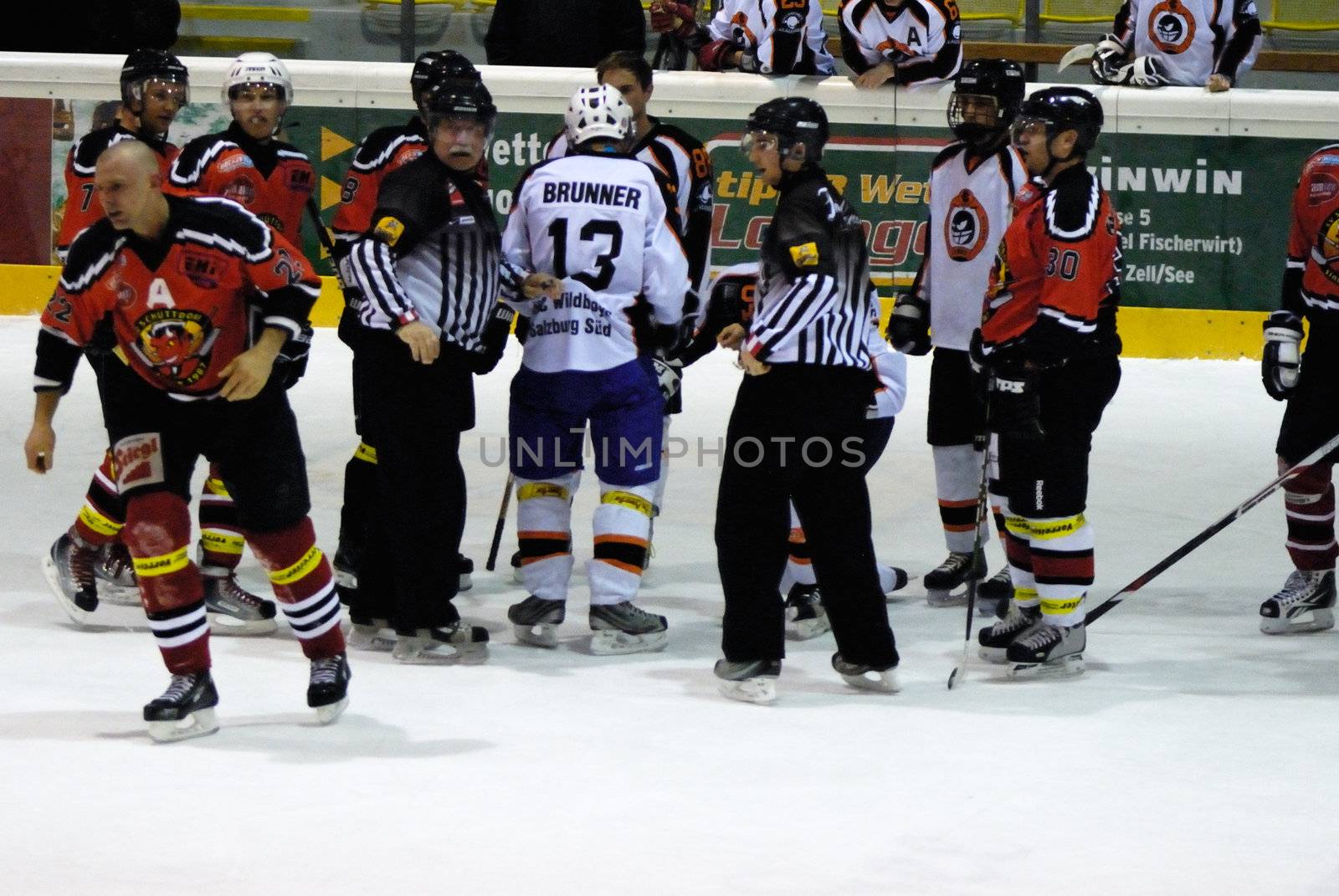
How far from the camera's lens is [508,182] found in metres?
9.41

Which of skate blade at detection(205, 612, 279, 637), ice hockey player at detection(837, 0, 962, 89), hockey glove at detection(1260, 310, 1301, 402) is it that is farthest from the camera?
ice hockey player at detection(837, 0, 962, 89)

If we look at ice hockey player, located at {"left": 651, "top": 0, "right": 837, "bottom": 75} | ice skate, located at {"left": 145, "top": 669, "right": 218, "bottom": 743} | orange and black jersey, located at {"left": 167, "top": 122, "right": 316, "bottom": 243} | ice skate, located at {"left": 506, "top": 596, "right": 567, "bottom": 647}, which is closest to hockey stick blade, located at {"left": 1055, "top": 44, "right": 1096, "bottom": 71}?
ice hockey player, located at {"left": 651, "top": 0, "right": 837, "bottom": 75}

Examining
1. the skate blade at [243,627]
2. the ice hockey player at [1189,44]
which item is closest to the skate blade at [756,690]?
the skate blade at [243,627]

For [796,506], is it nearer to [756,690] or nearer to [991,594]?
[756,690]

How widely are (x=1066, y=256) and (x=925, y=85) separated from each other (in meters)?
4.57

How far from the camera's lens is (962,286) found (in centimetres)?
577

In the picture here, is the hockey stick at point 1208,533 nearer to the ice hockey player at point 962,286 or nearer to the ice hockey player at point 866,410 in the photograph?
the ice hockey player at point 962,286

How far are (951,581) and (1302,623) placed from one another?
1.05m

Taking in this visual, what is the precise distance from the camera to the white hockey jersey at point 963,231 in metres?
5.66

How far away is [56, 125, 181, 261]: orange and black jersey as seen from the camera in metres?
5.74

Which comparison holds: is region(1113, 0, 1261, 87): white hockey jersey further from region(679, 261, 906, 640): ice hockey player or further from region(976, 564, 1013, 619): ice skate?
region(679, 261, 906, 640): ice hockey player

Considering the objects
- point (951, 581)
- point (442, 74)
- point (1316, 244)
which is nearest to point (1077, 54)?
point (1316, 244)

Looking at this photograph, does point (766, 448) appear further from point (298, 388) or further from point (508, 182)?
point (508, 182)

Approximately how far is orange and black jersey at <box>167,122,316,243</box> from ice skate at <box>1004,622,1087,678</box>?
8.12 feet
